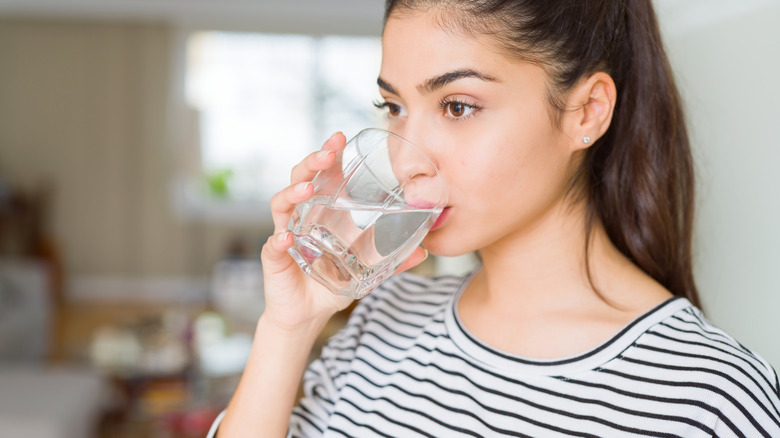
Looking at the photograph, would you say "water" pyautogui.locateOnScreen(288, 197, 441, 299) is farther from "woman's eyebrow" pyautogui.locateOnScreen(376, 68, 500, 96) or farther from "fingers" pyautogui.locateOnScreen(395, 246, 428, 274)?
"woman's eyebrow" pyautogui.locateOnScreen(376, 68, 500, 96)

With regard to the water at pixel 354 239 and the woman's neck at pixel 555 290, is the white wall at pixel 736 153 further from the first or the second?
the water at pixel 354 239

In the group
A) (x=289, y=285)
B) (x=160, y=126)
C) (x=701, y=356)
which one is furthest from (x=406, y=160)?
(x=160, y=126)

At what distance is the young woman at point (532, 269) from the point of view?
83cm

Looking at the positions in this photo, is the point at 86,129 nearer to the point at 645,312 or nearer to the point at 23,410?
the point at 23,410

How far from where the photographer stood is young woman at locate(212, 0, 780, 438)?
826 millimetres

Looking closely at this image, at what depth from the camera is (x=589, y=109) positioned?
94 centimetres

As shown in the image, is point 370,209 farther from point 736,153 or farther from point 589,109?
point 736,153

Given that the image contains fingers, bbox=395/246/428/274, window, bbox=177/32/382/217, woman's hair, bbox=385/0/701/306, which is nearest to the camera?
fingers, bbox=395/246/428/274

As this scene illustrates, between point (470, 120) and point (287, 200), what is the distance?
238 mm

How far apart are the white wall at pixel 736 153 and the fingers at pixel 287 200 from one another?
582mm

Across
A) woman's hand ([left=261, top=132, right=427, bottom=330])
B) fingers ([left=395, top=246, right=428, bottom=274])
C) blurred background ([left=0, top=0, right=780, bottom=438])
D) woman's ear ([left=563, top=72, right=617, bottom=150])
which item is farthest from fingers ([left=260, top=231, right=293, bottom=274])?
blurred background ([left=0, top=0, right=780, bottom=438])

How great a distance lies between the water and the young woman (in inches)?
1.4

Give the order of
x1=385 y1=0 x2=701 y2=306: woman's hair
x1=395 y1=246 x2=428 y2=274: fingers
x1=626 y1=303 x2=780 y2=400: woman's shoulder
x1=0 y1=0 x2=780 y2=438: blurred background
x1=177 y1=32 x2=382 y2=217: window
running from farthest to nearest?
x1=177 y1=32 x2=382 y2=217: window, x1=0 y1=0 x2=780 y2=438: blurred background, x1=385 y1=0 x2=701 y2=306: woman's hair, x1=395 y1=246 x2=428 y2=274: fingers, x1=626 y1=303 x2=780 y2=400: woman's shoulder

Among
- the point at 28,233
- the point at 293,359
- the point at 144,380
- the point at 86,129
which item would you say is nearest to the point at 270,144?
the point at 86,129
